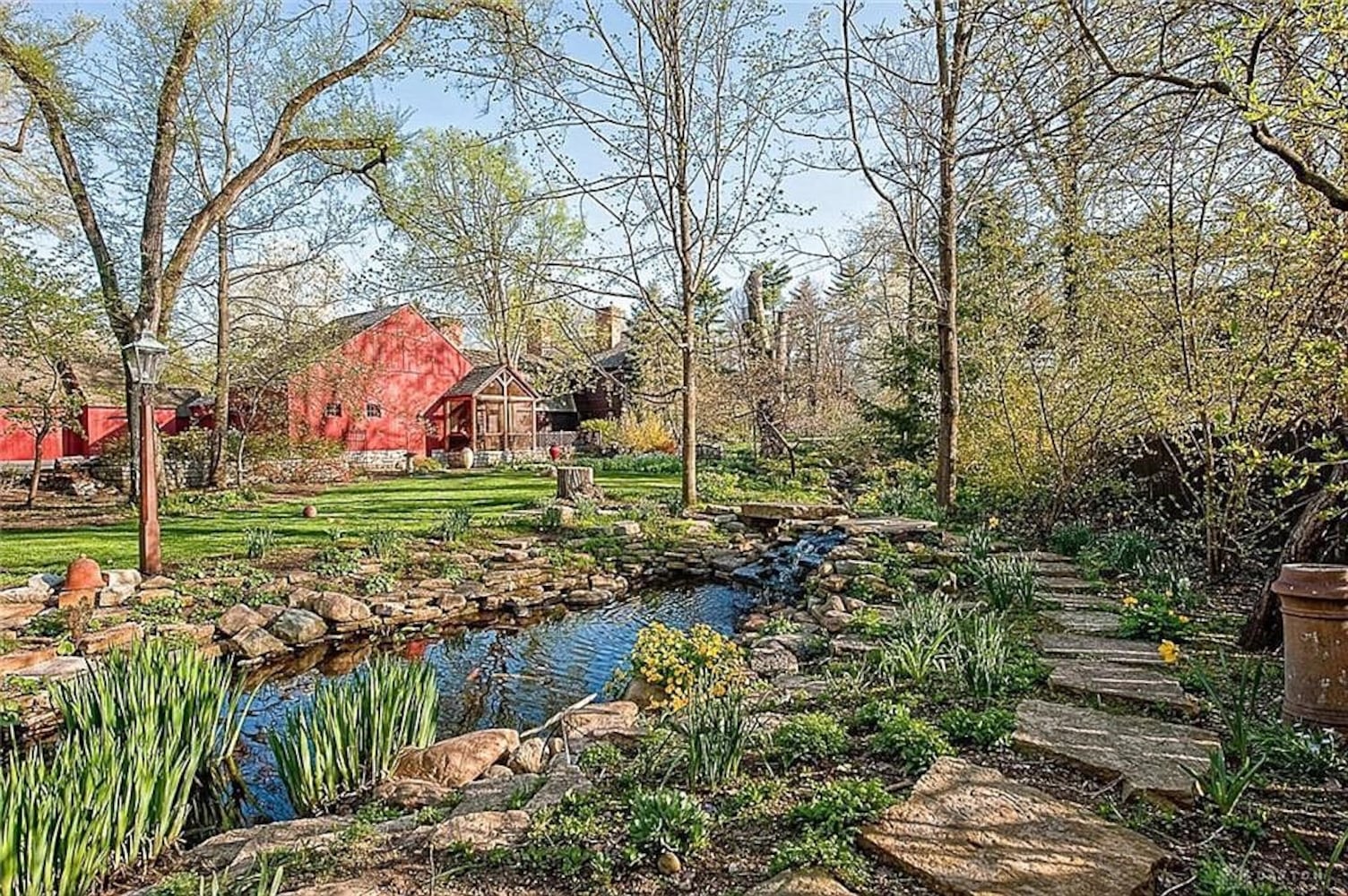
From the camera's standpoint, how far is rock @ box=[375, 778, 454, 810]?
2.98 m

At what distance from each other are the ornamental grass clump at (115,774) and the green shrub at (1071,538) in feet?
20.8

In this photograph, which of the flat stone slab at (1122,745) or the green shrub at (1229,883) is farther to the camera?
the flat stone slab at (1122,745)

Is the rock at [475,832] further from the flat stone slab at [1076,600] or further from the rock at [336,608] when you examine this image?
the rock at [336,608]

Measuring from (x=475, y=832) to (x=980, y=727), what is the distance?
1787 mm

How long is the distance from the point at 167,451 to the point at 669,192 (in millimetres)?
11759

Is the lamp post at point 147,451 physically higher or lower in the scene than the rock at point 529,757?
higher

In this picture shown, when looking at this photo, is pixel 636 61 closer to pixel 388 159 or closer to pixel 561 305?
pixel 561 305

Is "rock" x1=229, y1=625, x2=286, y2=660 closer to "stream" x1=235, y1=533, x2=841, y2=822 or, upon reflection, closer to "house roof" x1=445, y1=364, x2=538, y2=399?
"stream" x1=235, y1=533, x2=841, y2=822

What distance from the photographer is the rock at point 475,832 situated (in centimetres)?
231

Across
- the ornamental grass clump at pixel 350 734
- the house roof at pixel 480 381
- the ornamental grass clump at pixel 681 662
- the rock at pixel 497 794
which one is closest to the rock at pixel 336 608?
the ornamental grass clump at pixel 350 734

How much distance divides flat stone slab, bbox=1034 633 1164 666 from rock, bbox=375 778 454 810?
289cm

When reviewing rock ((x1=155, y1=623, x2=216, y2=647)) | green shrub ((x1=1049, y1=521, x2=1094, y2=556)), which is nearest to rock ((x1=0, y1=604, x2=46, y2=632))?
rock ((x1=155, y1=623, x2=216, y2=647))

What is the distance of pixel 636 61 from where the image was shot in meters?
9.88

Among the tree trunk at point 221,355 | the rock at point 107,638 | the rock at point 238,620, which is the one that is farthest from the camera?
the tree trunk at point 221,355
